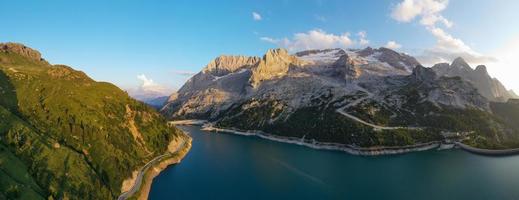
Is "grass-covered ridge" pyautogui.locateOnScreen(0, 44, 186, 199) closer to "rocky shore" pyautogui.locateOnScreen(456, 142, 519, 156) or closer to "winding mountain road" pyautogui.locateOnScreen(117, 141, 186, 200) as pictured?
"winding mountain road" pyautogui.locateOnScreen(117, 141, 186, 200)

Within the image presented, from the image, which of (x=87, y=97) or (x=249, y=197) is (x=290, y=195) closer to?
(x=249, y=197)

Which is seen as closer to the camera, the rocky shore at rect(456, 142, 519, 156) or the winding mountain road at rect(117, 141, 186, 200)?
the winding mountain road at rect(117, 141, 186, 200)

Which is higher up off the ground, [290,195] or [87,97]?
[87,97]

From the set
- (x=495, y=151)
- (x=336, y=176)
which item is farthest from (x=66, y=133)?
(x=495, y=151)

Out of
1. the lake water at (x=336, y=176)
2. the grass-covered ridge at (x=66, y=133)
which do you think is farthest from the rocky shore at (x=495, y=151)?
the grass-covered ridge at (x=66, y=133)

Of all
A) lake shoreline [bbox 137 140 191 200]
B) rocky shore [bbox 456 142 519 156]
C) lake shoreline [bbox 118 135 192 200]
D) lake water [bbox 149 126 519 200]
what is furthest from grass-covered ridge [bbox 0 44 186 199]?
rocky shore [bbox 456 142 519 156]

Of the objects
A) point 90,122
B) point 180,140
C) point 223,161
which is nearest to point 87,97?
point 90,122
